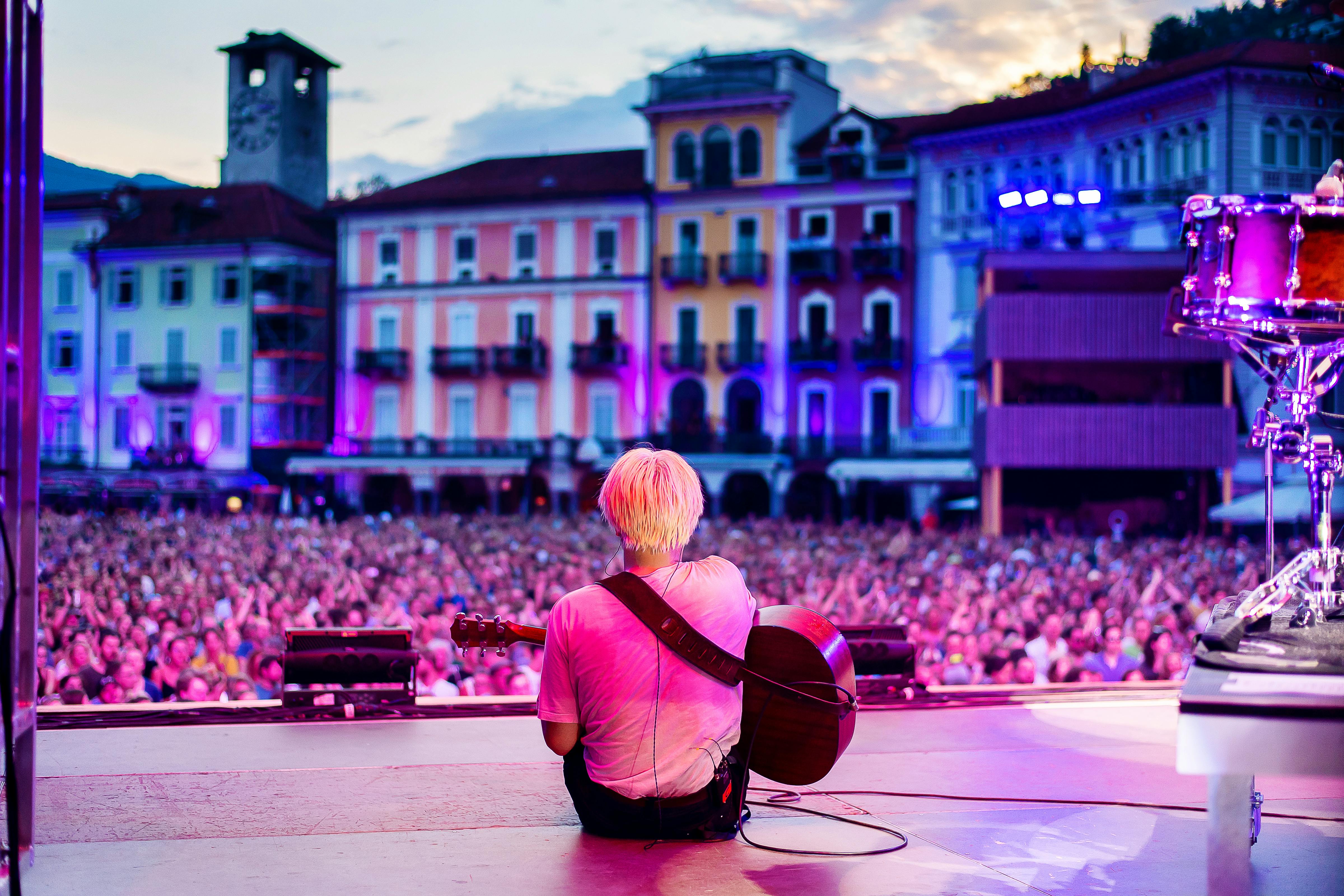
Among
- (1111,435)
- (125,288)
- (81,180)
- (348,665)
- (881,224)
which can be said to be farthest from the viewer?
(81,180)

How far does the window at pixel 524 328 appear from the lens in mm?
41719

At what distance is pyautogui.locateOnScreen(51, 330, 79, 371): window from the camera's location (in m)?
44.7

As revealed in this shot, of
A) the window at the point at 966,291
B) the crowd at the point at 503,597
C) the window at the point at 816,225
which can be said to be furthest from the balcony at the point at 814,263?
the crowd at the point at 503,597

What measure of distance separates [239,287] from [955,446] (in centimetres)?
2314

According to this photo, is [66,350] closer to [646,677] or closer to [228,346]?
[228,346]

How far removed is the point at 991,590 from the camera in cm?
1194

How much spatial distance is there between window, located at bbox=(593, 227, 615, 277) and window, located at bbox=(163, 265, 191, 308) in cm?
1366

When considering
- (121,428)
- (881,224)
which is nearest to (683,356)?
(881,224)

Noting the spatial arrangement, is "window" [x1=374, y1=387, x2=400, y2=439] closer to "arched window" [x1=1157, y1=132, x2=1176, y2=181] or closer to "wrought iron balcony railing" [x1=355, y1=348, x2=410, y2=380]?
"wrought iron balcony railing" [x1=355, y1=348, x2=410, y2=380]

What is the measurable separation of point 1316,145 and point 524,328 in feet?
73.4

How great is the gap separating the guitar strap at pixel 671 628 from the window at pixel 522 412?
37.9m

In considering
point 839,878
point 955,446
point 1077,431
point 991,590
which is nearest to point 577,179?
point 955,446

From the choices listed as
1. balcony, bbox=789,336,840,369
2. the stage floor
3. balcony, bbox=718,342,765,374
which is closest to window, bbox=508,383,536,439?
balcony, bbox=718,342,765,374

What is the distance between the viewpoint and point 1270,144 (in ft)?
103
